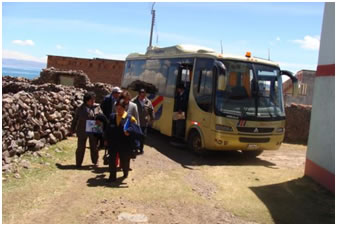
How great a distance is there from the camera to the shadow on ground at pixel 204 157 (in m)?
9.56

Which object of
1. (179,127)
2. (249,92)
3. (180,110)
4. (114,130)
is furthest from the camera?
(179,127)

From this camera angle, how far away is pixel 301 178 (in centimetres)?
807

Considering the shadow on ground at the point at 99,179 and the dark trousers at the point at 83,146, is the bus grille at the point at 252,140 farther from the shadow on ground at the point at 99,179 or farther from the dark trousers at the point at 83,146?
the dark trousers at the point at 83,146

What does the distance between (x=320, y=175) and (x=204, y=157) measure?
3273 millimetres

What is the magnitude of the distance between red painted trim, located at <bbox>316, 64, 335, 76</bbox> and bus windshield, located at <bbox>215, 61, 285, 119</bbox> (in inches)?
79.6

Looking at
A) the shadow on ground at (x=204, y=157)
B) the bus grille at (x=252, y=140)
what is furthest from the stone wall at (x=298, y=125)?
the bus grille at (x=252, y=140)

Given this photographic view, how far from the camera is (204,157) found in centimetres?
998

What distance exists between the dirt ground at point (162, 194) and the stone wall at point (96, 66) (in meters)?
17.0

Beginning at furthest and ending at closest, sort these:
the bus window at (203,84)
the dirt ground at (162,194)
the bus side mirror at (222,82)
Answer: the bus window at (203,84) → the bus side mirror at (222,82) → the dirt ground at (162,194)

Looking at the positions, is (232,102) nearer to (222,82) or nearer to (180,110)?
(222,82)

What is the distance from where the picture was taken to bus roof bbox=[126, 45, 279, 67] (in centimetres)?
967

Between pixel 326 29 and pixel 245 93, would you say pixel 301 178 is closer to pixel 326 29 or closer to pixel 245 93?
pixel 245 93

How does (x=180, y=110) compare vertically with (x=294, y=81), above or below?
below

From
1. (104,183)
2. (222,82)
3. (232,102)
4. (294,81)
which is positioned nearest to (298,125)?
(294,81)
